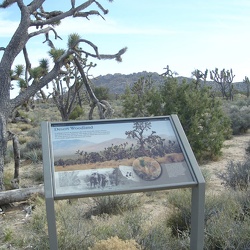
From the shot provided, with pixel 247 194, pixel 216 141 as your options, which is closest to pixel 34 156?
pixel 216 141

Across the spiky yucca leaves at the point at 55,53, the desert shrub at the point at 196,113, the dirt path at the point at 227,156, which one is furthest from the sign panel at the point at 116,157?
the desert shrub at the point at 196,113

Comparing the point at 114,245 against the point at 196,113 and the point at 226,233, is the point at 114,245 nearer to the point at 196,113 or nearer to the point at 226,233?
the point at 226,233

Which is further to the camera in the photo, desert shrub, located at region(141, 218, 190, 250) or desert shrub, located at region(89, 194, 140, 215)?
desert shrub, located at region(89, 194, 140, 215)

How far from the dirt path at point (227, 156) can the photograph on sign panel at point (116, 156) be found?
4170 millimetres

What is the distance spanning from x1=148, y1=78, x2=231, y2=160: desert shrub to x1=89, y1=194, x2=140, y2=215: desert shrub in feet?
17.5

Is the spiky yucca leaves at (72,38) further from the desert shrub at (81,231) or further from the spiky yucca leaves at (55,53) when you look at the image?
the desert shrub at (81,231)

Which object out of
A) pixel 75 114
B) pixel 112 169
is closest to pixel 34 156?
pixel 112 169

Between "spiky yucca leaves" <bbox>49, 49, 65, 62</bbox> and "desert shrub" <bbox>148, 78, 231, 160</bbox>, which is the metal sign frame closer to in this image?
"spiky yucca leaves" <bbox>49, 49, 65, 62</bbox>

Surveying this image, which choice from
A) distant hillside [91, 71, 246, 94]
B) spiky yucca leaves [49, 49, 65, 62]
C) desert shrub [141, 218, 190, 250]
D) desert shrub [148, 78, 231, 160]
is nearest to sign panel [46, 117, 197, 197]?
desert shrub [141, 218, 190, 250]

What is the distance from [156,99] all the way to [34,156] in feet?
14.6

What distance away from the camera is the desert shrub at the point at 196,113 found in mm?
11773

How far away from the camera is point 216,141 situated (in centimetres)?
1190

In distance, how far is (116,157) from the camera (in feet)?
13.0

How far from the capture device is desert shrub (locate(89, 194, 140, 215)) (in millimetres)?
6512
